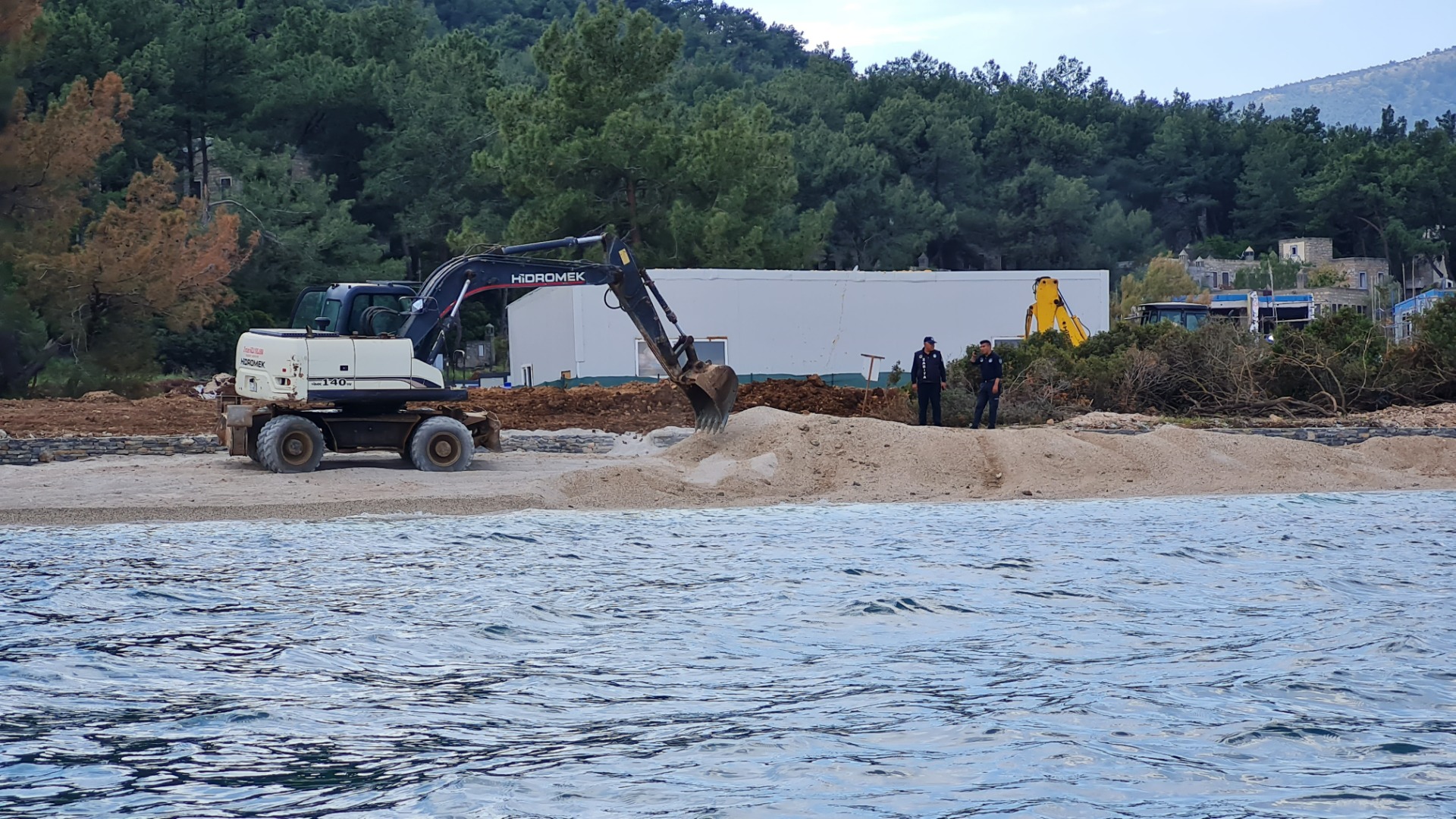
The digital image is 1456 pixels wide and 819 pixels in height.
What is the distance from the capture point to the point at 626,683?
885 centimetres

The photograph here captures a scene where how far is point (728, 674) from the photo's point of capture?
29.9 ft

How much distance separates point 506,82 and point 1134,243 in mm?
33032

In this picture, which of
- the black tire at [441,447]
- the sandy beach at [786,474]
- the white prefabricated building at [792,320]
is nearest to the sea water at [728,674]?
the sandy beach at [786,474]

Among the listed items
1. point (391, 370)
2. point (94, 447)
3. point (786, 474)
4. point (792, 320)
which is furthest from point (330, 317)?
point (792, 320)

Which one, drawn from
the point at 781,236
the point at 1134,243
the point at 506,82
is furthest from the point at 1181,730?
the point at 1134,243

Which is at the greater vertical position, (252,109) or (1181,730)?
(252,109)

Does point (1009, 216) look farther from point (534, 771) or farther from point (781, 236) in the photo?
point (534, 771)

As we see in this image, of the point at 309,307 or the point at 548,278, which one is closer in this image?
the point at 309,307

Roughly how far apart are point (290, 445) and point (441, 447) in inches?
80.6

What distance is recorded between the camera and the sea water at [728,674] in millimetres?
6527

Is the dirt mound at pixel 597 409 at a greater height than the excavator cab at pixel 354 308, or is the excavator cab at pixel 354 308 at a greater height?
the excavator cab at pixel 354 308

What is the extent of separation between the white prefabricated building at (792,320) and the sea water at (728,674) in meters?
16.0

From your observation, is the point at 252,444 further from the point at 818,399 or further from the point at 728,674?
the point at 728,674

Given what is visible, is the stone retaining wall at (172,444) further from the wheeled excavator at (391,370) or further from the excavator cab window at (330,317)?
the excavator cab window at (330,317)
